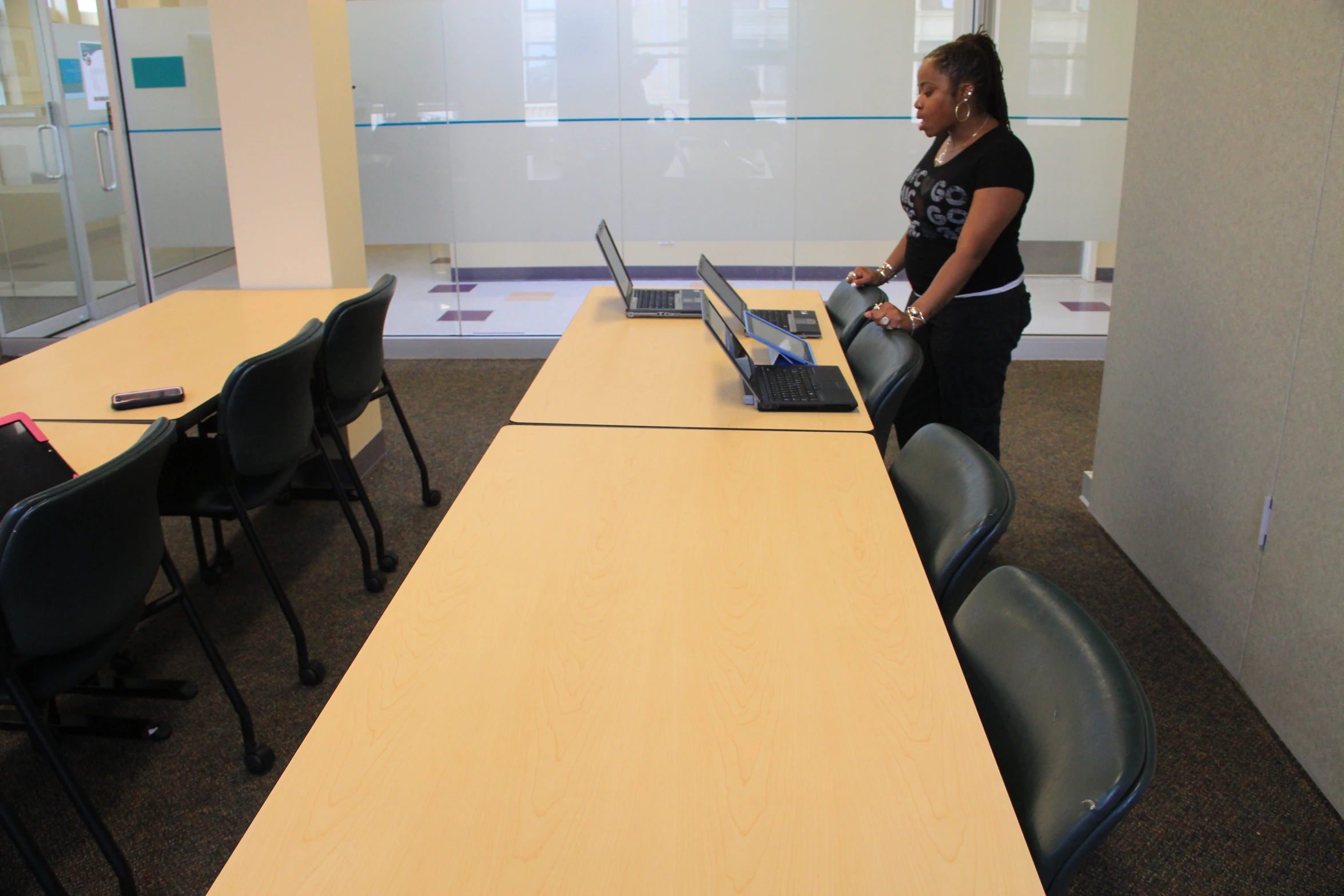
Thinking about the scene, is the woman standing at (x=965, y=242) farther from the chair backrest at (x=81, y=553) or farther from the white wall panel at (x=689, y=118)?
the white wall panel at (x=689, y=118)

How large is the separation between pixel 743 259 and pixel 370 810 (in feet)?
14.9

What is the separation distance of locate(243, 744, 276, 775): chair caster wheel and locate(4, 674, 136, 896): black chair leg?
39cm

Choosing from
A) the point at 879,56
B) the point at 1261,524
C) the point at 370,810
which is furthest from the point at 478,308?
the point at 370,810

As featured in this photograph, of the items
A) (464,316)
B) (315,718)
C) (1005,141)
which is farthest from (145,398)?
(464,316)

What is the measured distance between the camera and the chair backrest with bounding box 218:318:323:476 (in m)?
2.41

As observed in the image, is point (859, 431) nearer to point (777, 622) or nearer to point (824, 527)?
point (824, 527)

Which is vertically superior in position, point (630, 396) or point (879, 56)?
point (879, 56)

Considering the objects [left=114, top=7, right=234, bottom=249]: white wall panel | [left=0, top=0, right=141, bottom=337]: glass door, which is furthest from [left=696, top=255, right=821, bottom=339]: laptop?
[left=0, top=0, right=141, bottom=337]: glass door

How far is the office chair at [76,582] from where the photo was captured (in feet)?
5.41

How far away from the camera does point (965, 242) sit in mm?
2635

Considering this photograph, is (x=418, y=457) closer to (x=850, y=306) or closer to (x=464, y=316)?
(x=850, y=306)

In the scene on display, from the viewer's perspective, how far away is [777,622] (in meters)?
1.37

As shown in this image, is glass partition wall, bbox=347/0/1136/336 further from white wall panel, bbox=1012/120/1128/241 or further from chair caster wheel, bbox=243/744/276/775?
chair caster wheel, bbox=243/744/276/775

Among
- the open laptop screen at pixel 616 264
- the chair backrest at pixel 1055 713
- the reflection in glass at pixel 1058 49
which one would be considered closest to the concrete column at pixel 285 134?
the open laptop screen at pixel 616 264
